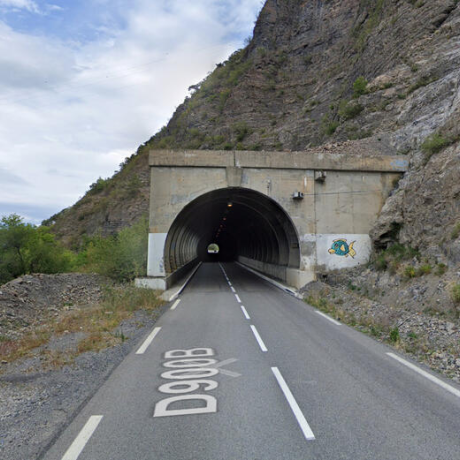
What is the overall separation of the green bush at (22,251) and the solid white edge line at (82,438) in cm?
2044

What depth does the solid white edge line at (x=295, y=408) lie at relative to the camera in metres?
4.06

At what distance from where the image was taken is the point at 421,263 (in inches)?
494

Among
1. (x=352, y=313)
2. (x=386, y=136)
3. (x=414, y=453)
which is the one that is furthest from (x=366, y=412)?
(x=386, y=136)

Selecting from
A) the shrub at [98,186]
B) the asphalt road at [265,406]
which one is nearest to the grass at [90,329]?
the asphalt road at [265,406]

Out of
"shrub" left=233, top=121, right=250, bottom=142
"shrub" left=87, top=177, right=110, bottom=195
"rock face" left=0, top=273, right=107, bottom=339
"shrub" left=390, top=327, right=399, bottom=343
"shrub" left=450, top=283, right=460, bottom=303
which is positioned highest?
"shrub" left=233, top=121, right=250, bottom=142

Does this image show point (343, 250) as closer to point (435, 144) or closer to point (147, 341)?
point (435, 144)

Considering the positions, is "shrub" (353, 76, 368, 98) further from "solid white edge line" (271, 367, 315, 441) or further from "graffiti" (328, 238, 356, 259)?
"solid white edge line" (271, 367, 315, 441)

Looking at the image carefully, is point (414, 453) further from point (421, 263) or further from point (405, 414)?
point (421, 263)

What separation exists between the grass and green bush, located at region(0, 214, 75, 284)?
1089cm

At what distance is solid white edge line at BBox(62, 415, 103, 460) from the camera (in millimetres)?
3658

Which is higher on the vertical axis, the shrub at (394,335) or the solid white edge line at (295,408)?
the shrub at (394,335)

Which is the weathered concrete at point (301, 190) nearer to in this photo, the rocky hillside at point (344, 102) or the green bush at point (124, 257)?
the rocky hillside at point (344, 102)

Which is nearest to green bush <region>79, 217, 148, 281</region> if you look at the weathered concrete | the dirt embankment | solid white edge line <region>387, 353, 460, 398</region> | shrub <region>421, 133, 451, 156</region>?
the weathered concrete

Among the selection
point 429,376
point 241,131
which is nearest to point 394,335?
point 429,376
